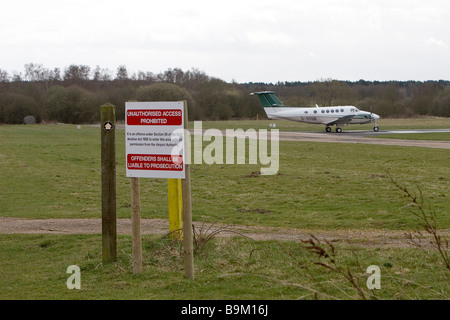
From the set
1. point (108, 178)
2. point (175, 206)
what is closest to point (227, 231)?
point (175, 206)

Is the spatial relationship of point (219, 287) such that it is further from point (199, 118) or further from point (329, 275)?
point (199, 118)

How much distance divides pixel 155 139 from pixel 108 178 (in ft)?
3.71

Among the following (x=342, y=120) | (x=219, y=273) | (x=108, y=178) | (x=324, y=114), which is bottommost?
(x=219, y=273)

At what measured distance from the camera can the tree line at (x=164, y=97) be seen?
8299cm

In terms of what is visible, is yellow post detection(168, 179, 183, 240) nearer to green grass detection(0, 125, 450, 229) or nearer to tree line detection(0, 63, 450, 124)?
green grass detection(0, 125, 450, 229)

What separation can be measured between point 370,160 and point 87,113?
62703 mm

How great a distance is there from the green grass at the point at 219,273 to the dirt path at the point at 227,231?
0.85 meters

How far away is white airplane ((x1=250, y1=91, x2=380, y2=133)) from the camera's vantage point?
54469 millimetres

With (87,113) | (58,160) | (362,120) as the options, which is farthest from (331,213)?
(87,113)

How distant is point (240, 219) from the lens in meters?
13.2

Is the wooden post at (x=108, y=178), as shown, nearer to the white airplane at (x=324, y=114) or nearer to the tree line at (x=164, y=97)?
the white airplane at (x=324, y=114)

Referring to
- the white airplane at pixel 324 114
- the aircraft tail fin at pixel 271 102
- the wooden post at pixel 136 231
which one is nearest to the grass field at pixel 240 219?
the wooden post at pixel 136 231

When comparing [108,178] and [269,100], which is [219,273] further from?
[269,100]
